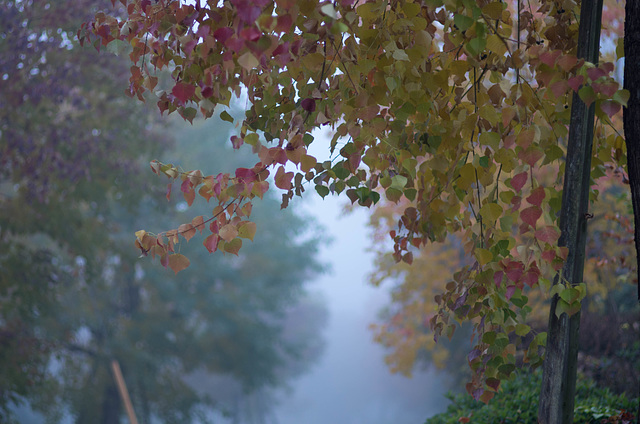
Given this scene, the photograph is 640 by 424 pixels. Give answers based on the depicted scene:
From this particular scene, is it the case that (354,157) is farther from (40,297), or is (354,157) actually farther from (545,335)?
(40,297)

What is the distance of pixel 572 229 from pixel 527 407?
73.8 inches

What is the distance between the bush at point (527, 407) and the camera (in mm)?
3762

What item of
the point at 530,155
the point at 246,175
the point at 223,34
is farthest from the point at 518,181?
the point at 223,34

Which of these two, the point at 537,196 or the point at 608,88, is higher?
the point at 608,88

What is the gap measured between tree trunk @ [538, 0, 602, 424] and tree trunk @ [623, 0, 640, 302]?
0.85 ft

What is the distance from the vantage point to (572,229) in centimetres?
293

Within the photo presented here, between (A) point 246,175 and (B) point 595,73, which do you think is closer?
(B) point 595,73

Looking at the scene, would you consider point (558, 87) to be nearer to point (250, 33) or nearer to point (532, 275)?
point (532, 275)

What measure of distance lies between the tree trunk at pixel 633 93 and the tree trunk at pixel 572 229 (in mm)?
258

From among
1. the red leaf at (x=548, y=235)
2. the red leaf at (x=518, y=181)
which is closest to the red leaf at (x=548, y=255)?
the red leaf at (x=548, y=235)

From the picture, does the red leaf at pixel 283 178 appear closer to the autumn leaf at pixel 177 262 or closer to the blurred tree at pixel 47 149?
the autumn leaf at pixel 177 262

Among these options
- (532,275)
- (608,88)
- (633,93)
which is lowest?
(532,275)

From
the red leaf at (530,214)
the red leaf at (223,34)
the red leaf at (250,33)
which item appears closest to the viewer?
the red leaf at (250,33)

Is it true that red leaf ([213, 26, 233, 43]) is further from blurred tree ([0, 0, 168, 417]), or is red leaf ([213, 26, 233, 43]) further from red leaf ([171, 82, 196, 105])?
blurred tree ([0, 0, 168, 417])
